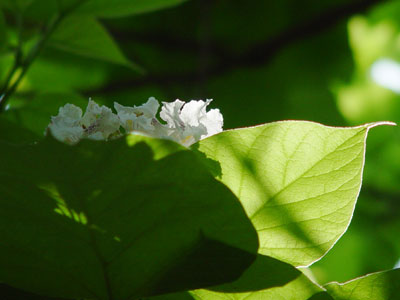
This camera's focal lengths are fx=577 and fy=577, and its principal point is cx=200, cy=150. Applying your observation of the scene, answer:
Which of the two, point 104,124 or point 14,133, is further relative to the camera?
point 14,133

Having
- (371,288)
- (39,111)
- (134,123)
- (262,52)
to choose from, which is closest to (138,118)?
(134,123)

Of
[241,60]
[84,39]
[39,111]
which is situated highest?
[241,60]

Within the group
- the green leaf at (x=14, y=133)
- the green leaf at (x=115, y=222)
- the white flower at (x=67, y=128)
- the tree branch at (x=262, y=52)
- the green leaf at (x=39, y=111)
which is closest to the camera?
the green leaf at (x=115, y=222)

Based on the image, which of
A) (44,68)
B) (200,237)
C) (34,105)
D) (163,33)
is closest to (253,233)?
(200,237)

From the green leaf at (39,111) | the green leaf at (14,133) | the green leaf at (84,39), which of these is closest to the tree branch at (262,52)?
the green leaf at (84,39)

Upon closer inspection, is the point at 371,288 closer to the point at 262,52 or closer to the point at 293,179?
the point at 293,179

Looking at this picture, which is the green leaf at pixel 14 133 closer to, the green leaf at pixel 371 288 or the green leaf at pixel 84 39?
the green leaf at pixel 84 39
